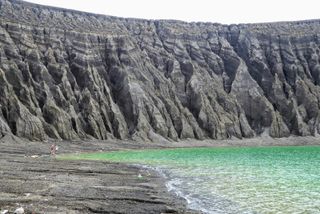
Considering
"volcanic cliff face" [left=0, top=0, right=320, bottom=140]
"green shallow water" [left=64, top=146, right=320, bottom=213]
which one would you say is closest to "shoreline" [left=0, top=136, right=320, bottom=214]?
"green shallow water" [left=64, top=146, right=320, bottom=213]

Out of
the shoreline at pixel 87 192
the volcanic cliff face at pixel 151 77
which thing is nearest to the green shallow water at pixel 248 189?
the shoreline at pixel 87 192

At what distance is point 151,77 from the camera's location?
354 feet

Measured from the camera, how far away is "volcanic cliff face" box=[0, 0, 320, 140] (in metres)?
86.8

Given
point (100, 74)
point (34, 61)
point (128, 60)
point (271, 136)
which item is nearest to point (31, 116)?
point (34, 61)

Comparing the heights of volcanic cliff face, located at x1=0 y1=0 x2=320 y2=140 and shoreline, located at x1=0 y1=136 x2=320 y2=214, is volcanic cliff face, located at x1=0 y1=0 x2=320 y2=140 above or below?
above

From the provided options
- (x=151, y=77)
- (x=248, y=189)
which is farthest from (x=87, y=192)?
(x=151, y=77)

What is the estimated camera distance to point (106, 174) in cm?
3428

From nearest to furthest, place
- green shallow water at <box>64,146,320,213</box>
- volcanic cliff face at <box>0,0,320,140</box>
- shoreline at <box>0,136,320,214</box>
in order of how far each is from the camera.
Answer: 1. shoreline at <box>0,136,320,214</box>
2. green shallow water at <box>64,146,320,213</box>
3. volcanic cliff face at <box>0,0,320,140</box>

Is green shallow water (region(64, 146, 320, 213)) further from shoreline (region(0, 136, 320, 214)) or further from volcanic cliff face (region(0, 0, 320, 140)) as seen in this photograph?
volcanic cliff face (region(0, 0, 320, 140))

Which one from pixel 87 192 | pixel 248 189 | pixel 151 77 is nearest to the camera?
pixel 87 192

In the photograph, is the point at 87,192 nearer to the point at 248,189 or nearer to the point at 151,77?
the point at 248,189

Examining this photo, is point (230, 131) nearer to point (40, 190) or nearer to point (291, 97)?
point (291, 97)

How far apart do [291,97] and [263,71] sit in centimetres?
1070

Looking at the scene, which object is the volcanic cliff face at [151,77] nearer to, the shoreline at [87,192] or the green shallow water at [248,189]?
the shoreline at [87,192]
